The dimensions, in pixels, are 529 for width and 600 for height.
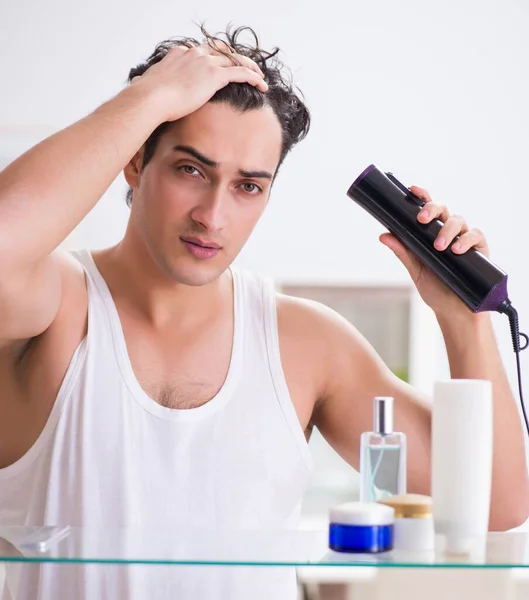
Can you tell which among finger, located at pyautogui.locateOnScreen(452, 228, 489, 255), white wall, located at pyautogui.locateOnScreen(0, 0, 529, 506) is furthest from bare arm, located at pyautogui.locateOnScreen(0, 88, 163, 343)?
white wall, located at pyautogui.locateOnScreen(0, 0, 529, 506)

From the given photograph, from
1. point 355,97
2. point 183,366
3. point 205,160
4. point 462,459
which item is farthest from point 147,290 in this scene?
point 355,97

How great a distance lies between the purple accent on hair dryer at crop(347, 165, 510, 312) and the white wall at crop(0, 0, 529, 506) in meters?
2.02

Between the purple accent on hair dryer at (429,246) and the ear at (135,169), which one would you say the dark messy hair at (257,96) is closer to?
the ear at (135,169)

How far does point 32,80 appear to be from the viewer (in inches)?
118

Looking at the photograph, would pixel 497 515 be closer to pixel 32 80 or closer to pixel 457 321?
pixel 457 321

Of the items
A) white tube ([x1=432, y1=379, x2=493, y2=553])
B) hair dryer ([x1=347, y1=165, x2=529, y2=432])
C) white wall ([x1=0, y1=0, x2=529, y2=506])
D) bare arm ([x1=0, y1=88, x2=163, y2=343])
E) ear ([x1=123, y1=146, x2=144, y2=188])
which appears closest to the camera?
white tube ([x1=432, y1=379, x2=493, y2=553])

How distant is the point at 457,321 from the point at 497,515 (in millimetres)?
247

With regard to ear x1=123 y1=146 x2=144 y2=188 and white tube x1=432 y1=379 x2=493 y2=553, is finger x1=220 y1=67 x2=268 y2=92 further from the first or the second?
white tube x1=432 y1=379 x2=493 y2=553

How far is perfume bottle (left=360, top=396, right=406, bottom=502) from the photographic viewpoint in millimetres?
806

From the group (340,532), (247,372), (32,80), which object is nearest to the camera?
(340,532)

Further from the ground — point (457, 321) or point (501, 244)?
point (501, 244)

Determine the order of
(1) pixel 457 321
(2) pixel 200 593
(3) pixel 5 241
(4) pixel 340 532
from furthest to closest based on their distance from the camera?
(1) pixel 457 321 < (2) pixel 200 593 < (3) pixel 5 241 < (4) pixel 340 532

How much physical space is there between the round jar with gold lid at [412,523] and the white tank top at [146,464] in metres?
0.30

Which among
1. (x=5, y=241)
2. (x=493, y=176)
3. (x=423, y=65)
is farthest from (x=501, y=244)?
(x=5, y=241)
